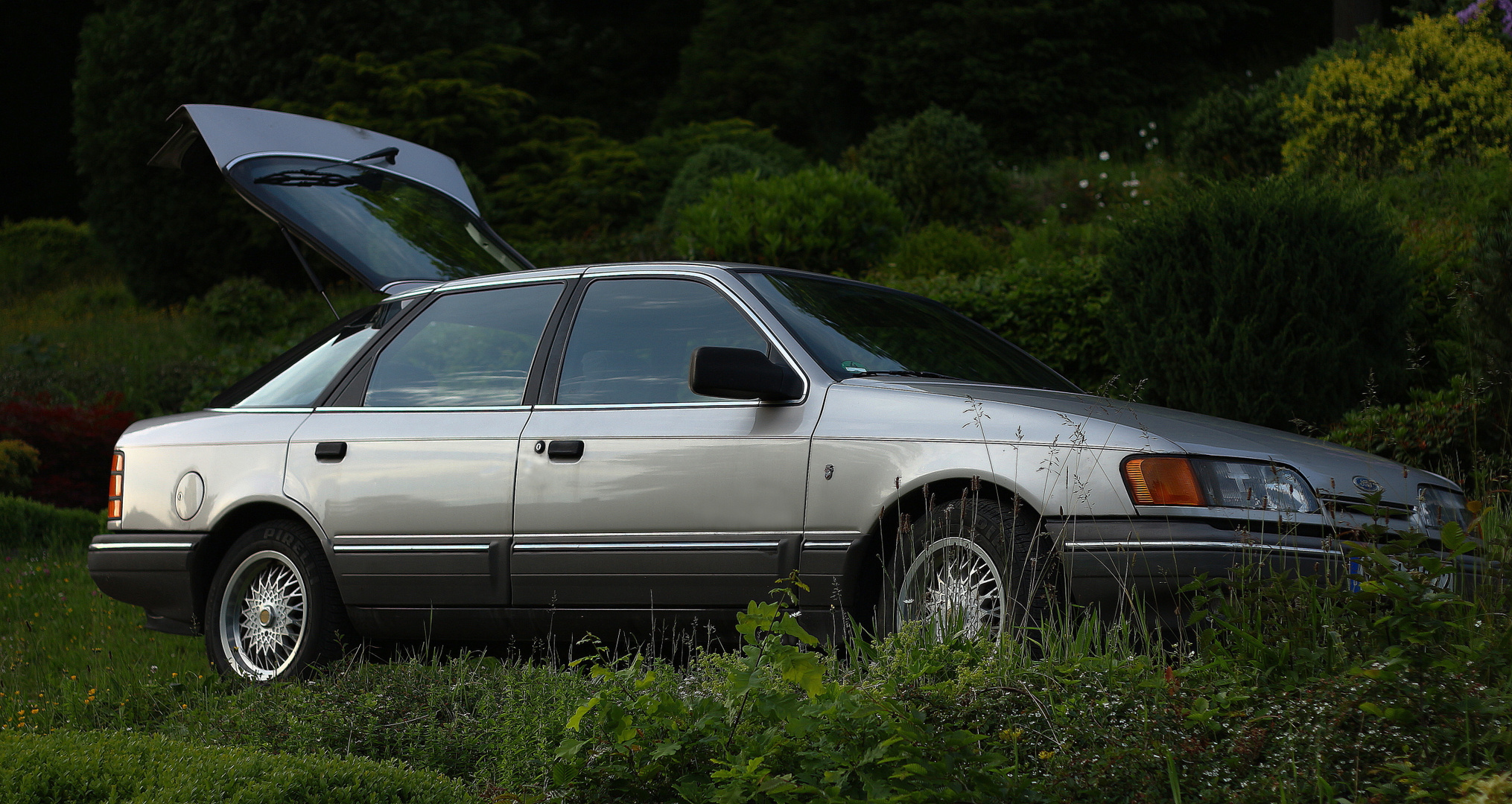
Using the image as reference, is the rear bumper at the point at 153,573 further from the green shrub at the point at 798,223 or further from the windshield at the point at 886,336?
the green shrub at the point at 798,223

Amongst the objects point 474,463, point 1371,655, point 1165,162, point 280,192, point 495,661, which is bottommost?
point 495,661

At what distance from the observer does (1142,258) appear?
745 cm

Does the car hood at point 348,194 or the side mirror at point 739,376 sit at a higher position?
the car hood at point 348,194

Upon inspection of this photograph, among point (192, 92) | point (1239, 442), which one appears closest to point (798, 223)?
point (1239, 442)

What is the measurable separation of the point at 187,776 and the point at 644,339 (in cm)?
230

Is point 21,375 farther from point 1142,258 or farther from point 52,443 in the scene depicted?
point 1142,258

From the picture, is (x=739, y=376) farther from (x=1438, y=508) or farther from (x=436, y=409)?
(x=1438, y=508)

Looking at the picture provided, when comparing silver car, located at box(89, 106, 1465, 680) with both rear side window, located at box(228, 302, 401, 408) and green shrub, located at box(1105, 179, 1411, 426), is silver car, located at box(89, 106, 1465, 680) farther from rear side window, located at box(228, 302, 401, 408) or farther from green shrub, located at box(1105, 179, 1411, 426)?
green shrub, located at box(1105, 179, 1411, 426)

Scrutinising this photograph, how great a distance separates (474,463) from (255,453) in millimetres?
1133

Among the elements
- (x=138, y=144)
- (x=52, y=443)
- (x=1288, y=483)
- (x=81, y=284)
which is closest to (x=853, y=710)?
(x=1288, y=483)

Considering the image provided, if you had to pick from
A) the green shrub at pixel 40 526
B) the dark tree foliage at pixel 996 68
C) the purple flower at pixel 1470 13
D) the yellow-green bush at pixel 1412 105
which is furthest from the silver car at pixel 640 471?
the dark tree foliage at pixel 996 68

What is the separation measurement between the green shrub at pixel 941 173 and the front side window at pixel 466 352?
949 centimetres

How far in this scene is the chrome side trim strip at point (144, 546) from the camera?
17.3ft

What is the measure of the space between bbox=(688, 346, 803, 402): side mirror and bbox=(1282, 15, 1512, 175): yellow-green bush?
8.94 meters
